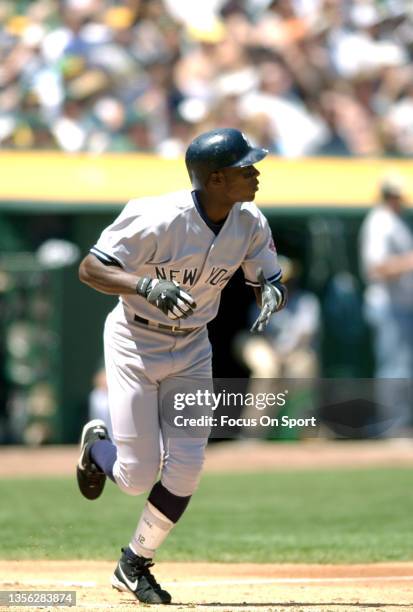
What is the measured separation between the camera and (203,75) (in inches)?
488

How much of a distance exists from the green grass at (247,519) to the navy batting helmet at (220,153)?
7.37 ft

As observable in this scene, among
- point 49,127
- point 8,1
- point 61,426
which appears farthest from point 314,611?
point 8,1

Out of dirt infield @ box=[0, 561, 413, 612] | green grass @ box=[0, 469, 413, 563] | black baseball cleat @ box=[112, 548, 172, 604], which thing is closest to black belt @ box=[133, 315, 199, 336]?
black baseball cleat @ box=[112, 548, 172, 604]

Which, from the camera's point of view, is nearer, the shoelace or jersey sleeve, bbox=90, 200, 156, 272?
jersey sleeve, bbox=90, 200, 156, 272

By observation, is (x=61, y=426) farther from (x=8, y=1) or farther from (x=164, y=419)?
(x=164, y=419)

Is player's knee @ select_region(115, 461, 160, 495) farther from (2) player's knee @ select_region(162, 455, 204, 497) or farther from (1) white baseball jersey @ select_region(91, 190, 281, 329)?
(1) white baseball jersey @ select_region(91, 190, 281, 329)

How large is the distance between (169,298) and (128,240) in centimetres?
38

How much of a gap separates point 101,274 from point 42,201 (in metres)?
6.44

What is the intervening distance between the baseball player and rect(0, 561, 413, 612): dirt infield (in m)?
0.27

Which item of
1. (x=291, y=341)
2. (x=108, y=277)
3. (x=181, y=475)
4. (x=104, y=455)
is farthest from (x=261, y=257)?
(x=291, y=341)

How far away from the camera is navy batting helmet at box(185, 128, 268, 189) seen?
4953 millimetres

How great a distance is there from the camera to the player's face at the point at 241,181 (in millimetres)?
4969

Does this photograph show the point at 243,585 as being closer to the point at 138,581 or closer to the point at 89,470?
the point at 138,581

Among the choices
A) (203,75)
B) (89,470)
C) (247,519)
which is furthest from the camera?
(203,75)
